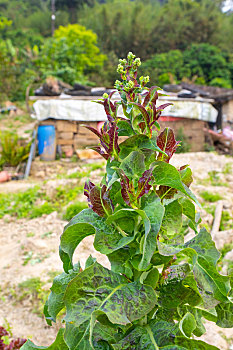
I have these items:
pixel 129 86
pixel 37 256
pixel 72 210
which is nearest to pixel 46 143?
pixel 72 210

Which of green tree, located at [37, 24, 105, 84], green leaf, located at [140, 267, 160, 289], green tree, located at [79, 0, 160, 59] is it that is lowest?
green leaf, located at [140, 267, 160, 289]

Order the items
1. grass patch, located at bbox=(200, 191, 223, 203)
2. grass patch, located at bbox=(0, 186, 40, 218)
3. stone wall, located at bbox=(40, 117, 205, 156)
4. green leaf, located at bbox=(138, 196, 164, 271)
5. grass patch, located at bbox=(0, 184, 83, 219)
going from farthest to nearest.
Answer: stone wall, located at bbox=(40, 117, 205, 156) < grass patch, located at bbox=(0, 186, 40, 218) < grass patch, located at bbox=(0, 184, 83, 219) < grass patch, located at bbox=(200, 191, 223, 203) < green leaf, located at bbox=(138, 196, 164, 271)

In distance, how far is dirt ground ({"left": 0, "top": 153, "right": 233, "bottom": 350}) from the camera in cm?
264

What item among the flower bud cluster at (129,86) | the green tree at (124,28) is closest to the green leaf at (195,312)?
the flower bud cluster at (129,86)

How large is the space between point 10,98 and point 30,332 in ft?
47.9

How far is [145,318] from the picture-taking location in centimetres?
91

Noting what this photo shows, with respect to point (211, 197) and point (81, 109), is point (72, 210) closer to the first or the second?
point (211, 197)

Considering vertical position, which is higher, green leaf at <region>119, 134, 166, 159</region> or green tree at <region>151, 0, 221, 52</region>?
green tree at <region>151, 0, 221, 52</region>

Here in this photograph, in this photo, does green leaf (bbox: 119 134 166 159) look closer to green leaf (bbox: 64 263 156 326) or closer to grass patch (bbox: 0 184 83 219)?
green leaf (bbox: 64 263 156 326)

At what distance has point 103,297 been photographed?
32.0 inches

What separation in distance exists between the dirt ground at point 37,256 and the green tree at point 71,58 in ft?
35.1

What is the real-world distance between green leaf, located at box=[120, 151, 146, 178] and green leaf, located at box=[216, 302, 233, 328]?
420 millimetres

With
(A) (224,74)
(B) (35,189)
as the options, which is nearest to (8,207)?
(B) (35,189)

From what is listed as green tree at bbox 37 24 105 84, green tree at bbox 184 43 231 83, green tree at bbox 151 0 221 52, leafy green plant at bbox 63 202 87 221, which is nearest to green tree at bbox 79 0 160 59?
green tree at bbox 151 0 221 52
